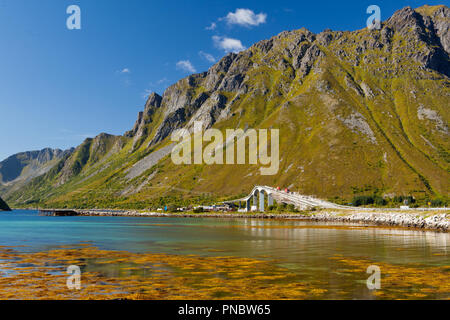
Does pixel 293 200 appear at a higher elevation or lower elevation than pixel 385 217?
higher

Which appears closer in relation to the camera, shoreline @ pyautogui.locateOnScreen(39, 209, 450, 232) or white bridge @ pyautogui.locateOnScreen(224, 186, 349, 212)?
shoreline @ pyautogui.locateOnScreen(39, 209, 450, 232)

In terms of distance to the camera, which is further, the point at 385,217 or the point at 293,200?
the point at 293,200

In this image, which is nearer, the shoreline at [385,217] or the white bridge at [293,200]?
the shoreline at [385,217]

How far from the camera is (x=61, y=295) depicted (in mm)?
19938

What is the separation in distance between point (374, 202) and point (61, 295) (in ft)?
602

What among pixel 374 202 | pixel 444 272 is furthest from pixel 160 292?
pixel 374 202

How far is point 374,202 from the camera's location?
182250mm
